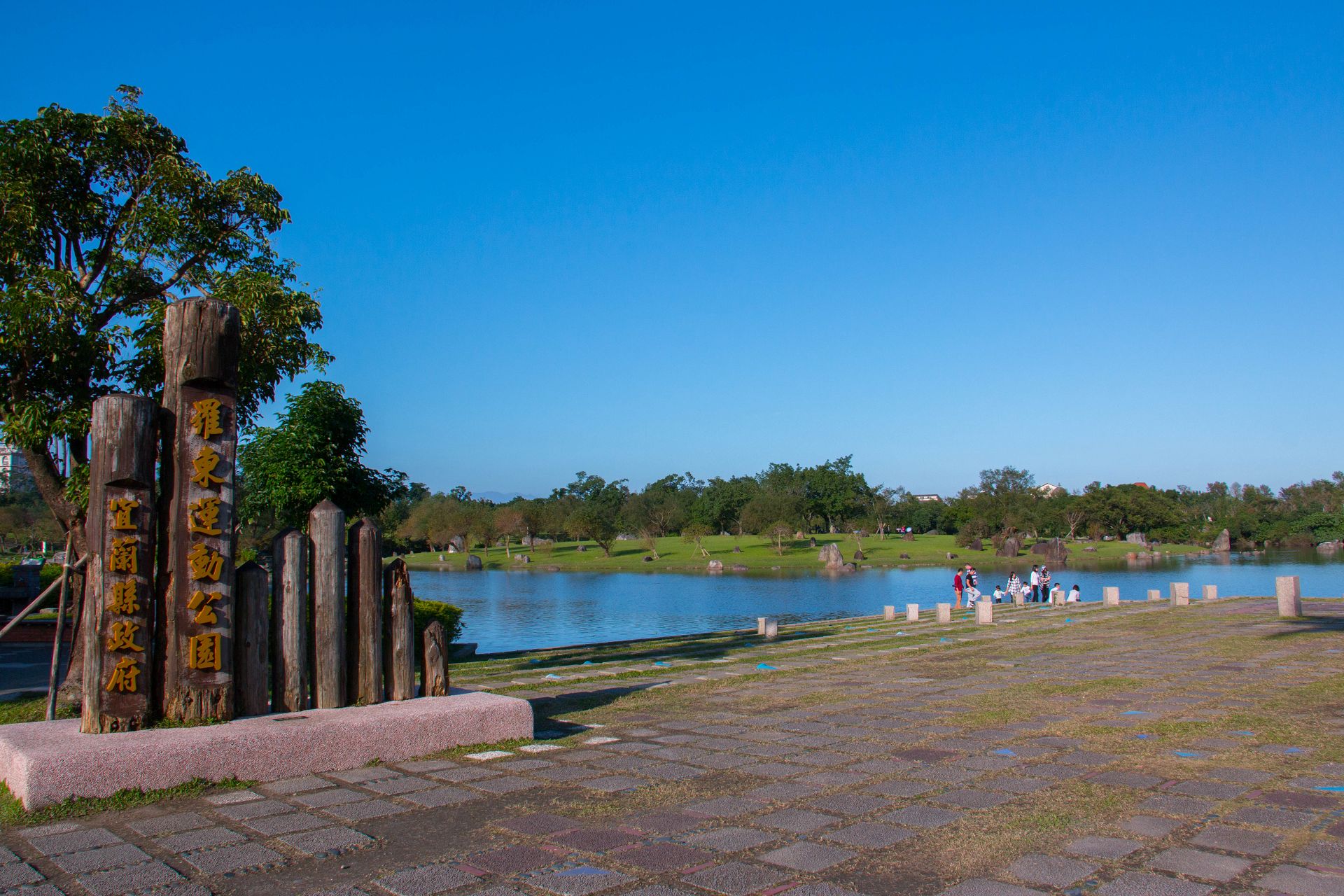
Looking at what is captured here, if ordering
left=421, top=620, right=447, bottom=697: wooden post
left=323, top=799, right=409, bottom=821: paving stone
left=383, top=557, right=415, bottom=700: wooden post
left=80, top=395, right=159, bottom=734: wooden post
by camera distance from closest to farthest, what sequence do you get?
left=323, top=799, right=409, bottom=821: paving stone, left=80, top=395, right=159, bottom=734: wooden post, left=383, top=557, right=415, bottom=700: wooden post, left=421, top=620, right=447, bottom=697: wooden post

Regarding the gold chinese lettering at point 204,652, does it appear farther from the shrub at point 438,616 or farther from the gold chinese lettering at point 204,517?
the shrub at point 438,616

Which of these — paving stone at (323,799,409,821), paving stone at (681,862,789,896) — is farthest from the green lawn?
paving stone at (681,862,789,896)

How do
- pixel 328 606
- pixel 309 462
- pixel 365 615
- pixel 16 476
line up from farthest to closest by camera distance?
1. pixel 16 476
2. pixel 309 462
3. pixel 365 615
4. pixel 328 606

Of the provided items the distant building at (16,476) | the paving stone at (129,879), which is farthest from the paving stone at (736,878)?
the distant building at (16,476)

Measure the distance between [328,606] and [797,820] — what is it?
3.79 metres

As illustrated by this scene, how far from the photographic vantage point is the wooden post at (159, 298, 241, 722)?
20.3 ft

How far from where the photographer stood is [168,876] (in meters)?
4.12

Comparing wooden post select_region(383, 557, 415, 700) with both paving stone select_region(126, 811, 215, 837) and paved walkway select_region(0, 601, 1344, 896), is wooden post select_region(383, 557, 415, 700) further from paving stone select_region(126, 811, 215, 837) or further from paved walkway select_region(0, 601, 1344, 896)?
paving stone select_region(126, 811, 215, 837)

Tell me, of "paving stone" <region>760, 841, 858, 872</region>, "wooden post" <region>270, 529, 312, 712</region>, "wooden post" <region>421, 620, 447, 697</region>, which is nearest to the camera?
"paving stone" <region>760, 841, 858, 872</region>

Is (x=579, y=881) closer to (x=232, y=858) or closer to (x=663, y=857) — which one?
(x=663, y=857)

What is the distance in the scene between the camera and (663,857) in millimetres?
4297

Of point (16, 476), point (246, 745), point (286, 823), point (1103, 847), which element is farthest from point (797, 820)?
point (16, 476)

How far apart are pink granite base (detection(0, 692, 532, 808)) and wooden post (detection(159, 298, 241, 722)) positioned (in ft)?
1.12

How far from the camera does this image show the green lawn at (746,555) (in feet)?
210
